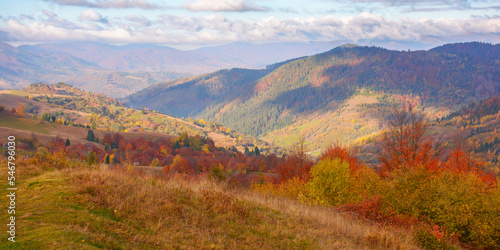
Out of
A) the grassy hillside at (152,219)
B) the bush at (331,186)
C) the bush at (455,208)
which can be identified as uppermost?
the grassy hillside at (152,219)

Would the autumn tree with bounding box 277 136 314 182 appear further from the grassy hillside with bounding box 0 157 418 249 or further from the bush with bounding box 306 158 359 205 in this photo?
the grassy hillside with bounding box 0 157 418 249

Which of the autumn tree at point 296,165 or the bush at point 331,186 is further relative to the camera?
the autumn tree at point 296,165

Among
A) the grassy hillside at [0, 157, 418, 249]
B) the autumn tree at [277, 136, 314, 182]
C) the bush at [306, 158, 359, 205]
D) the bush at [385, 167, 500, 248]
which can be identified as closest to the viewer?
the grassy hillside at [0, 157, 418, 249]

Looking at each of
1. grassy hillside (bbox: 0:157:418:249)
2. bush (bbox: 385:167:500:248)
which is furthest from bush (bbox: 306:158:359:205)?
grassy hillside (bbox: 0:157:418:249)

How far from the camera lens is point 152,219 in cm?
1176

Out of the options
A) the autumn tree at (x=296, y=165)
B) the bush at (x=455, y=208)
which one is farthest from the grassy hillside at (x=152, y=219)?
the autumn tree at (x=296, y=165)

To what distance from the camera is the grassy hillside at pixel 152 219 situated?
31.1 ft

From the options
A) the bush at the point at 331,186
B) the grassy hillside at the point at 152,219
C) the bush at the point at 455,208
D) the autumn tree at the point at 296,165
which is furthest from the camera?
the autumn tree at the point at 296,165

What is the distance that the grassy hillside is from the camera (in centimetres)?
948

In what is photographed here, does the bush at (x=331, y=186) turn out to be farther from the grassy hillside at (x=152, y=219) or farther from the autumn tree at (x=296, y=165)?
the autumn tree at (x=296, y=165)

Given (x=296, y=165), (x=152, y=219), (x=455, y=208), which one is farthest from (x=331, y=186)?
(x=296, y=165)

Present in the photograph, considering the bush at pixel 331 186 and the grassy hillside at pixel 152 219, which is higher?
the grassy hillside at pixel 152 219

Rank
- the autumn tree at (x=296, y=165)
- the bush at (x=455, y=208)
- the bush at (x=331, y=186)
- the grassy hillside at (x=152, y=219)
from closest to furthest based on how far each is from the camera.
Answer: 1. the grassy hillside at (x=152, y=219)
2. the bush at (x=455, y=208)
3. the bush at (x=331, y=186)
4. the autumn tree at (x=296, y=165)

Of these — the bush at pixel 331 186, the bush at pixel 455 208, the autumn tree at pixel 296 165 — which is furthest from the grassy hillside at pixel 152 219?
the autumn tree at pixel 296 165
